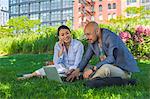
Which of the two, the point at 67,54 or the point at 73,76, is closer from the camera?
the point at 73,76

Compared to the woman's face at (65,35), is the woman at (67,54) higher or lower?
lower

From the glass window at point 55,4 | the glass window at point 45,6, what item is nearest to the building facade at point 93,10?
the glass window at point 45,6

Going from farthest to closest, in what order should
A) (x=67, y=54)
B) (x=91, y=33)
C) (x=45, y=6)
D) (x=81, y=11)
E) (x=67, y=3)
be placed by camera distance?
(x=67, y=3), (x=45, y=6), (x=81, y=11), (x=67, y=54), (x=91, y=33)

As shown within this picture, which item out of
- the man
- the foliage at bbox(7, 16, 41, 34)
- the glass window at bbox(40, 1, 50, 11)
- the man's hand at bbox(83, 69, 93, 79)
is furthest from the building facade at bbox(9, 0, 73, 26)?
the man

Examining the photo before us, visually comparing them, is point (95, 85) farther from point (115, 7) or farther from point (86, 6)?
point (86, 6)

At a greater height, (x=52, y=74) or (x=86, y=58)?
(x=86, y=58)

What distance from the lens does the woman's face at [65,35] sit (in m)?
4.71

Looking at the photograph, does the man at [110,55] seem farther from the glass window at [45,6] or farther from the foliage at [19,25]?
the glass window at [45,6]

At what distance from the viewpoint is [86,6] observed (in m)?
60.5

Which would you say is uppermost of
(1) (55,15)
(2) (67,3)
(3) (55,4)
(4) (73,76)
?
(2) (67,3)

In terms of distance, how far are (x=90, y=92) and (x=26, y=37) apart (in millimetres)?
13623

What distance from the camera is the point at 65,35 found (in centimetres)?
478

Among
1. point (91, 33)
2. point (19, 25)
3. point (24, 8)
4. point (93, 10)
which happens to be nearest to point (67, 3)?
point (93, 10)

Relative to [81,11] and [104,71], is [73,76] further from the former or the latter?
[81,11]
